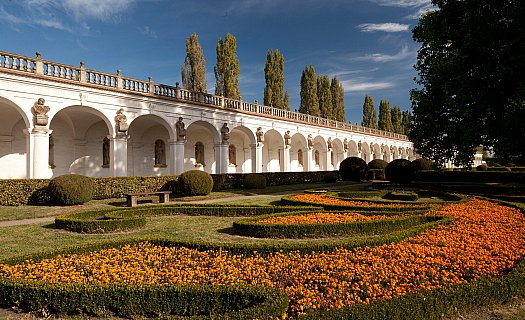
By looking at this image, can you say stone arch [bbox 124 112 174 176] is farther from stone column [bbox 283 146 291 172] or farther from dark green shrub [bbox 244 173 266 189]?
stone column [bbox 283 146 291 172]

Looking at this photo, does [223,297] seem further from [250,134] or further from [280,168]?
[280,168]

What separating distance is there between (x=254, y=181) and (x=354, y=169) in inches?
480

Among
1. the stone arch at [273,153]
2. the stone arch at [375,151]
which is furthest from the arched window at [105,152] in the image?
the stone arch at [375,151]

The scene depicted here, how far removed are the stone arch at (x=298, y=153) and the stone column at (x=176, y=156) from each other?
52.5ft

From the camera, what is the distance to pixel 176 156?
23.7m

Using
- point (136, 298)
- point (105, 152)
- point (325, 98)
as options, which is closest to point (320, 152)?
point (325, 98)

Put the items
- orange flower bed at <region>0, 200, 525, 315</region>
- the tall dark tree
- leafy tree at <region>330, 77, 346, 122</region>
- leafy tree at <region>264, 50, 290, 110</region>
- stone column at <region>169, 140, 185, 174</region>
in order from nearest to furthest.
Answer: orange flower bed at <region>0, 200, 525, 315</region>
the tall dark tree
stone column at <region>169, 140, 185, 174</region>
leafy tree at <region>264, 50, 290, 110</region>
leafy tree at <region>330, 77, 346, 122</region>

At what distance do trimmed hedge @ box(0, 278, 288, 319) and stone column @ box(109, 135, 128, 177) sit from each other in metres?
16.9

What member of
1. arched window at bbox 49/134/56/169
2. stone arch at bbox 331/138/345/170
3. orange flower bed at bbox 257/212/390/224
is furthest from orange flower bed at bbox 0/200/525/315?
stone arch at bbox 331/138/345/170

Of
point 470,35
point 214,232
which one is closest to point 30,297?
point 214,232

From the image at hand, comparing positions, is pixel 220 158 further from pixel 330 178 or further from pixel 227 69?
pixel 227 69

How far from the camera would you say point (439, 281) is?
187 inches

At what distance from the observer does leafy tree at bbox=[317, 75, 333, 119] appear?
50.8m

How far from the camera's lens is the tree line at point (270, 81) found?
35000 millimetres
